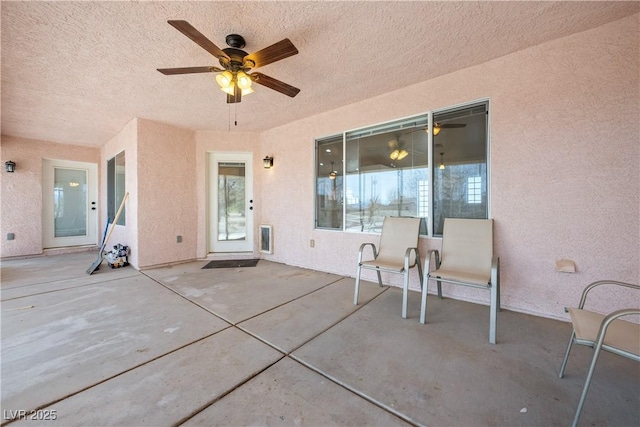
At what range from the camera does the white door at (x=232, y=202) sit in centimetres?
477

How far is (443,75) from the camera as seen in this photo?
275 centimetres

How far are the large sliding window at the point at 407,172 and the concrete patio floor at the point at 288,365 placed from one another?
1118 millimetres

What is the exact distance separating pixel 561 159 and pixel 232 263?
181 inches

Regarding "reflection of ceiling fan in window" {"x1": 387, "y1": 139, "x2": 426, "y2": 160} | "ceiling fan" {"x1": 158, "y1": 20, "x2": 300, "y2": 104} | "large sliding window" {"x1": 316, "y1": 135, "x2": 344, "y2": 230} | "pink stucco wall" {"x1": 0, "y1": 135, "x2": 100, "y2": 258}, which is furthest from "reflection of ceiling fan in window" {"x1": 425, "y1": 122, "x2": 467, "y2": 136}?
"pink stucco wall" {"x1": 0, "y1": 135, "x2": 100, "y2": 258}

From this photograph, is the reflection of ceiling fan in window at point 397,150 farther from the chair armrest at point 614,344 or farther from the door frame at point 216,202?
the door frame at point 216,202

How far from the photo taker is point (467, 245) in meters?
2.45

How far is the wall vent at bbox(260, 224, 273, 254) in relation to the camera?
452 cm

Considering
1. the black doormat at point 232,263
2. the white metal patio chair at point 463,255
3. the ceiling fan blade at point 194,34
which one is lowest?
the black doormat at point 232,263

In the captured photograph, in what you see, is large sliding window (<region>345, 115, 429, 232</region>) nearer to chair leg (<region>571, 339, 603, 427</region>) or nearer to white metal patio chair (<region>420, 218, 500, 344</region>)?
white metal patio chair (<region>420, 218, 500, 344</region>)

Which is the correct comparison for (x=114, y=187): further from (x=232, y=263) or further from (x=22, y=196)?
(x=232, y=263)

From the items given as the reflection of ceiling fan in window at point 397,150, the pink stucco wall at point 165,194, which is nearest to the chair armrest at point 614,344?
the reflection of ceiling fan in window at point 397,150

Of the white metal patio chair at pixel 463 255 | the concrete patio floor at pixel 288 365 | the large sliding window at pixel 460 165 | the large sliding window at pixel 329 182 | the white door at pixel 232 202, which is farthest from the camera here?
the white door at pixel 232 202

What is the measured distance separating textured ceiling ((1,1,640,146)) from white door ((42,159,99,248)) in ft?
8.30

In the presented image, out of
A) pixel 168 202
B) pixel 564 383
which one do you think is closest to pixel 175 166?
pixel 168 202
